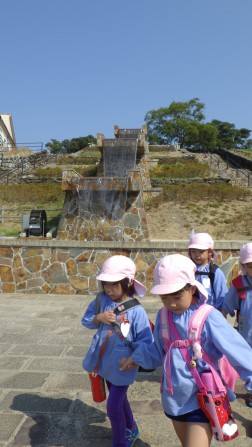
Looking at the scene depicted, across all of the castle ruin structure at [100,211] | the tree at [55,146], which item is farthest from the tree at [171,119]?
the castle ruin structure at [100,211]

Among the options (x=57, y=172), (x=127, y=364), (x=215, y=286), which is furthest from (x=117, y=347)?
(x=57, y=172)

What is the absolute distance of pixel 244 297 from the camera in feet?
9.87

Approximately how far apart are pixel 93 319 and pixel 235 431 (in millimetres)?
1056

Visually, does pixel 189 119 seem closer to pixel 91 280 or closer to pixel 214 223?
pixel 214 223

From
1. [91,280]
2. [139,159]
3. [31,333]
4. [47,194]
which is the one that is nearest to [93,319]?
[31,333]

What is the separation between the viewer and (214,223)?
16.2 meters

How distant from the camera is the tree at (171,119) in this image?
185ft

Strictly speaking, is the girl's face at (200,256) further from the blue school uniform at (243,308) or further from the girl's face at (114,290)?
the girl's face at (114,290)

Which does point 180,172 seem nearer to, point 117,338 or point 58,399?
point 58,399

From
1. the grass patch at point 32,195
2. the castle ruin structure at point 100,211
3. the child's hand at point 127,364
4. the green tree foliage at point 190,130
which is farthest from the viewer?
the green tree foliage at point 190,130

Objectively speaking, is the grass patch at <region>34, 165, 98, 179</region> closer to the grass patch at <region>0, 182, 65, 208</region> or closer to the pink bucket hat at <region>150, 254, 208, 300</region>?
the grass patch at <region>0, 182, 65, 208</region>

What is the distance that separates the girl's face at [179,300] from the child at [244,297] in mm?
1139

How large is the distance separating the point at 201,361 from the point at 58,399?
1817 mm

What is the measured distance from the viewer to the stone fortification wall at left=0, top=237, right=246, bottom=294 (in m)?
7.54
